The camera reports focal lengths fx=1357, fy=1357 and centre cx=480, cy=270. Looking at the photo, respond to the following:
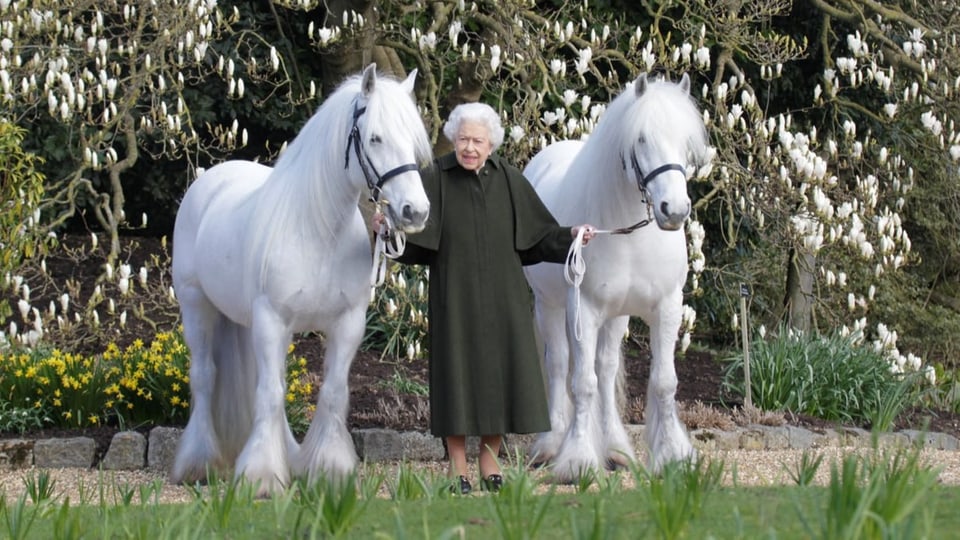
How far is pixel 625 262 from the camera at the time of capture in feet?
18.9

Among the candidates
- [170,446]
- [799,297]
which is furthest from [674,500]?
[799,297]

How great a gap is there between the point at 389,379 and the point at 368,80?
11.4ft

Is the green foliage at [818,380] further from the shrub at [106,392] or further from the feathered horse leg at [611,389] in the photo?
the shrub at [106,392]

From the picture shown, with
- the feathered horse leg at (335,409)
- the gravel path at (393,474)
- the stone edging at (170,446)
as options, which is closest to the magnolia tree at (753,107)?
the stone edging at (170,446)

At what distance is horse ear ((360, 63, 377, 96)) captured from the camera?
16.9ft

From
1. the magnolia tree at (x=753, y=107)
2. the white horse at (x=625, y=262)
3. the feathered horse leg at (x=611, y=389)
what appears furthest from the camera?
the magnolia tree at (x=753, y=107)

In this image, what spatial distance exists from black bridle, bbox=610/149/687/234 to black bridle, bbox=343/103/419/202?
3.01ft

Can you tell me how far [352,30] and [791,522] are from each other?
601 centimetres

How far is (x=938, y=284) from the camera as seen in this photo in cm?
1322

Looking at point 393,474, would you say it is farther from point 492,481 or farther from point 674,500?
point 674,500

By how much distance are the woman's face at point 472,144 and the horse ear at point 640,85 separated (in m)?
0.65

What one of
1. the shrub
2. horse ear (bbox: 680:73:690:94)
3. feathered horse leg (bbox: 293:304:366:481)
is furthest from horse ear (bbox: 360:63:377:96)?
the shrub

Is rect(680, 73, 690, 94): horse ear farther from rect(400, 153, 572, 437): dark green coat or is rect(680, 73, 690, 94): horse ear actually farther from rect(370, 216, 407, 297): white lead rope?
rect(370, 216, 407, 297): white lead rope

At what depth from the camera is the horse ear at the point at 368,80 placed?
203 inches
